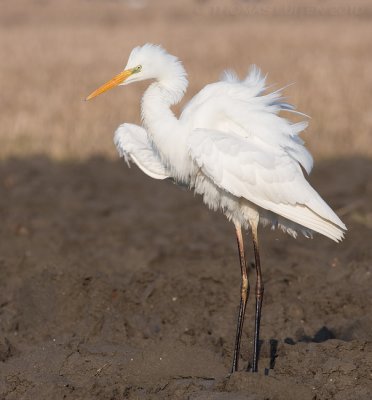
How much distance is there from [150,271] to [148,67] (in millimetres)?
2479

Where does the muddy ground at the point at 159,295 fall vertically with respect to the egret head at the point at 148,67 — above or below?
below

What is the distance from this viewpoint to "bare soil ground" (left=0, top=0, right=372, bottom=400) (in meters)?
5.23

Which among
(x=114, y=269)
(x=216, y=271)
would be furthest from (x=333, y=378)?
(x=114, y=269)

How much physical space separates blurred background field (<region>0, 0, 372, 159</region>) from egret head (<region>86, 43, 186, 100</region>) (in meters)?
7.06

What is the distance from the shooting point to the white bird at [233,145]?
18.2 feet

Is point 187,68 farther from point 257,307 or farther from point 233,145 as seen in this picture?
point 233,145

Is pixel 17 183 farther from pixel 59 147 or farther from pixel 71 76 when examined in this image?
pixel 71 76

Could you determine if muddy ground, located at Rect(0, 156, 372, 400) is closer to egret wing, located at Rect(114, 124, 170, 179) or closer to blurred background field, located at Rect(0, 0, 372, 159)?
egret wing, located at Rect(114, 124, 170, 179)

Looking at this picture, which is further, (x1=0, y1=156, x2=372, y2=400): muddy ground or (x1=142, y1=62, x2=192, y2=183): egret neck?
(x1=142, y1=62, x2=192, y2=183): egret neck

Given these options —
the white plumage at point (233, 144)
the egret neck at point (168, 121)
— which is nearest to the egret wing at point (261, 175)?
the white plumage at point (233, 144)

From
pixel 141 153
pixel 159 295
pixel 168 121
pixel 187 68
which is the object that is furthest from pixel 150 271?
pixel 187 68

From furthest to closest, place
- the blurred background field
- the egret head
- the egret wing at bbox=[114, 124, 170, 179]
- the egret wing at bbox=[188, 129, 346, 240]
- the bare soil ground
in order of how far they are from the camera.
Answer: the blurred background field, the egret wing at bbox=[114, 124, 170, 179], the egret head, the egret wing at bbox=[188, 129, 346, 240], the bare soil ground

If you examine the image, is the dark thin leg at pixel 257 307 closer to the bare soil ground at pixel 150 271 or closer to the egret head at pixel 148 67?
the bare soil ground at pixel 150 271

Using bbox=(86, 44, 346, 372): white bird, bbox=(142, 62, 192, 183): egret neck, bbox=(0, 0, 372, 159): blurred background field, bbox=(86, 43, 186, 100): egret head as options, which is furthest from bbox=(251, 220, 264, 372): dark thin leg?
A: bbox=(0, 0, 372, 159): blurred background field
